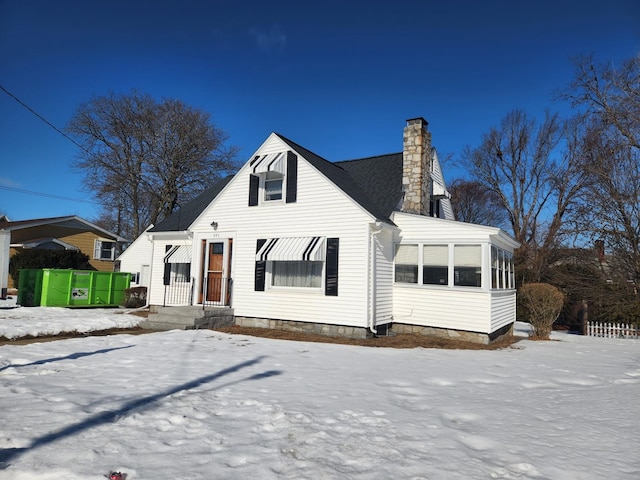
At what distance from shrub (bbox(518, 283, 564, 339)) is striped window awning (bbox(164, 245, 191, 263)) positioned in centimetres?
1213

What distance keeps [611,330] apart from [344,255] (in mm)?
12103

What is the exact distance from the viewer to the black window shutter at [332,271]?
11617mm

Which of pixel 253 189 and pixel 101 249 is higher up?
pixel 253 189

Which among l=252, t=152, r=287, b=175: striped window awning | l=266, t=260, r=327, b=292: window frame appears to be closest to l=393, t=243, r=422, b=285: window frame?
l=266, t=260, r=327, b=292: window frame

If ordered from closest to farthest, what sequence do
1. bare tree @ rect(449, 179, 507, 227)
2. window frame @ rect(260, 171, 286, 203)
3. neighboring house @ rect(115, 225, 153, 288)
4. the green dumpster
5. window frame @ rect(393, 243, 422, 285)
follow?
window frame @ rect(393, 243, 422, 285) < window frame @ rect(260, 171, 286, 203) < the green dumpster < neighboring house @ rect(115, 225, 153, 288) < bare tree @ rect(449, 179, 507, 227)

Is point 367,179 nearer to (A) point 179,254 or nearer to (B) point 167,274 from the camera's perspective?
(A) point 179,254

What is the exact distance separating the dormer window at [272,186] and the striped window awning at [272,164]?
0.34 meters

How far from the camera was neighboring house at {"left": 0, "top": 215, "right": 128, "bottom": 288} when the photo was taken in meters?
26.8

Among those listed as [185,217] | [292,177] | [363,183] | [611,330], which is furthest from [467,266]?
[185,217]

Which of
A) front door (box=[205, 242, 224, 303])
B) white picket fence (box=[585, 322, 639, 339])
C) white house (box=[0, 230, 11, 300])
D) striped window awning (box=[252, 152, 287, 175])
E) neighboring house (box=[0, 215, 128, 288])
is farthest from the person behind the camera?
neighboring house (box=[0, 215, 128, 288])

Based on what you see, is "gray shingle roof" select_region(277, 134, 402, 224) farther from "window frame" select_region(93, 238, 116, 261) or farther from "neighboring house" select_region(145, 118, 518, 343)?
"window frame" select_region(93, 238, 116, 261)

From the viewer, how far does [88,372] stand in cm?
623

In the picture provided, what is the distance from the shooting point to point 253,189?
528 inches

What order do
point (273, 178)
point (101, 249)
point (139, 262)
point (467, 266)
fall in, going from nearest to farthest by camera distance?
1. point (467, 266)
2. point (273, 178)
3. point (139, 262)
4. point (101, 249)
